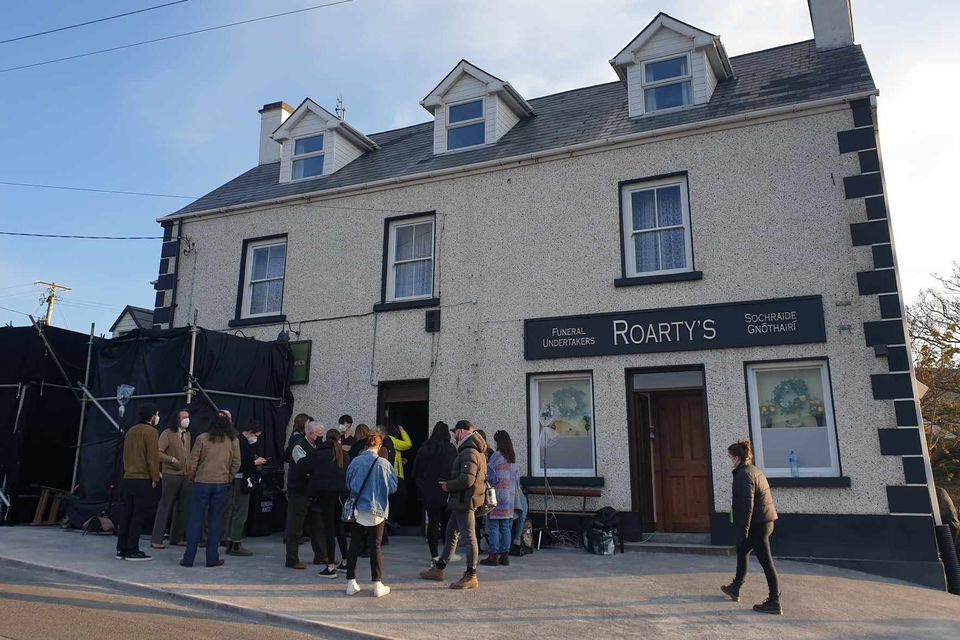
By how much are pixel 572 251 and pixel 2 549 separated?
9.29 metres

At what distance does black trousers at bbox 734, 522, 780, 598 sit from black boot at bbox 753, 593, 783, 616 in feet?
0.11

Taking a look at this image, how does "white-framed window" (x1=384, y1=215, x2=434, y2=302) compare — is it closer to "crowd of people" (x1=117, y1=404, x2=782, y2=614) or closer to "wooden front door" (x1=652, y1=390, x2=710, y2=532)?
"crowd of people" (x1=117, y1=404, x2=782, y2=614)

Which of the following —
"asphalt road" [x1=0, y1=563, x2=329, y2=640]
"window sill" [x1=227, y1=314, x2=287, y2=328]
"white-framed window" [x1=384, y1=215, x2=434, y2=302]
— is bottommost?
"asphalt road" [x1=0, y1=563, x2=329, y2=640]

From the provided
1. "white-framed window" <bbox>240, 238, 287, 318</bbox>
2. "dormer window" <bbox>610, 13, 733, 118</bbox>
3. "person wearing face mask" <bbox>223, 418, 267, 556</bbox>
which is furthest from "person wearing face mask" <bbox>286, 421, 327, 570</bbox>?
"dormer window" <bbox>610, 13, 733, 118</bbox>

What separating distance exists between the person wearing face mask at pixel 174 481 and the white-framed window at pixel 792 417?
8.17m

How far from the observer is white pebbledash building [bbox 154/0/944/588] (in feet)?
33.7

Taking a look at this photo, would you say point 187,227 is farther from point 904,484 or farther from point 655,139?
point 904,484

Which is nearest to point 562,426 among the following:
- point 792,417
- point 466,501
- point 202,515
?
point 792,417

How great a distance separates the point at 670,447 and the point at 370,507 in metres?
6.20

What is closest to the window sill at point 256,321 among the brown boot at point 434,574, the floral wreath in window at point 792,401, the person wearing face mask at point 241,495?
the person wearing face mask at point 241,495

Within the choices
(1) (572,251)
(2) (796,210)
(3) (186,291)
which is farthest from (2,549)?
(2) (796,210)

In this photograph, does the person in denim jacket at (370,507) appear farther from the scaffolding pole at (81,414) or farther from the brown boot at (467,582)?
the scaffolding pole at (81,414)

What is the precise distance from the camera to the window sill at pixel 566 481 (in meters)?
11.3

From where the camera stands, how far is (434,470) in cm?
948
